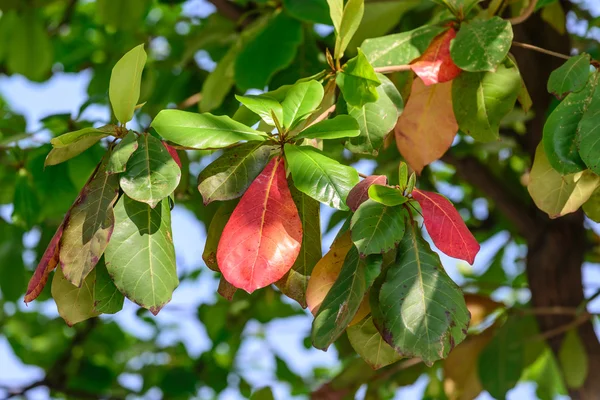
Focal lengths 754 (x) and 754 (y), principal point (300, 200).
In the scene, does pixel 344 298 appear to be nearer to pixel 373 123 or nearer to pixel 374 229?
pixel 374 229

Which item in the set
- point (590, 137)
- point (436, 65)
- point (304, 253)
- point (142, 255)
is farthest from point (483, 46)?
point (142, 255)

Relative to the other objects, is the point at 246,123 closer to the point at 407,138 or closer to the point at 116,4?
the point at 407,138

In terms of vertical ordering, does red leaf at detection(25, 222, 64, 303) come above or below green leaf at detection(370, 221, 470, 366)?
below

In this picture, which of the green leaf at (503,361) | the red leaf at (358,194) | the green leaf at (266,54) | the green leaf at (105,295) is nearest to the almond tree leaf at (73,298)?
the green leaf at (105,295)

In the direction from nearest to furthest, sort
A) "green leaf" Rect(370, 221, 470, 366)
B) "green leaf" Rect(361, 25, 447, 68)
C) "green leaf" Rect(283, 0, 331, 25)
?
"green leaf" Rect(370, 221, 470, 366)
"green leaf" Rect(361, 25, 447, 68)
"green leaf" Rect(283, 0, 331, 25)

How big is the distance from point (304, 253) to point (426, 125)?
8.7 inches

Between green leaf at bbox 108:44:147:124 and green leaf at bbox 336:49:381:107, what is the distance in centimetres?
17

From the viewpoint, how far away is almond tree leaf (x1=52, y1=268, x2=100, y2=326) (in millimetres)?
618

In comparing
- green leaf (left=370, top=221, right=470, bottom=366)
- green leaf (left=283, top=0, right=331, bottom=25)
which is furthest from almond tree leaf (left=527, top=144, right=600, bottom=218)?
green leaf (left=283, top=0, right=331, bottom=25)

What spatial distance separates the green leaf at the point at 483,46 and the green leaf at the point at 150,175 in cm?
29

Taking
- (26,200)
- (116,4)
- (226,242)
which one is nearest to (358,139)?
(226,242)

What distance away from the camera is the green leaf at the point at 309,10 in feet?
3.50

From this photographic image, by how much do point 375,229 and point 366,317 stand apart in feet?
0.29

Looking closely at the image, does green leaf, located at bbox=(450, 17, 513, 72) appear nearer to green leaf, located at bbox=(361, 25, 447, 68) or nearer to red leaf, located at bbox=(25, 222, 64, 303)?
green leaf, located at bbox=(361, 25, 447, 68)
